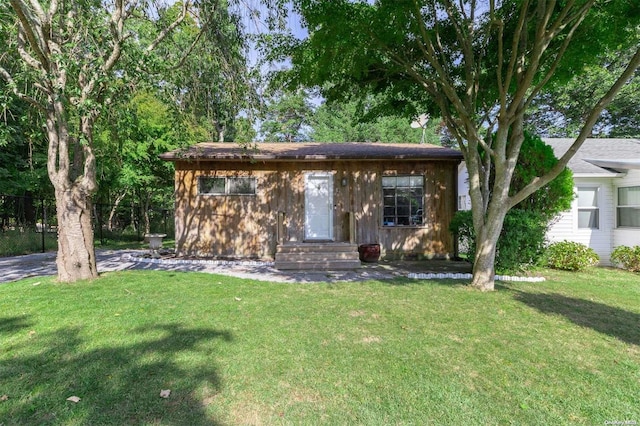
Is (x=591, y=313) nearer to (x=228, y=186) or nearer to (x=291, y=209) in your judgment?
(x=291, y=209)

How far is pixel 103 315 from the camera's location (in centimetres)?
407

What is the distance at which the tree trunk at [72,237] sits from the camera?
5.73m

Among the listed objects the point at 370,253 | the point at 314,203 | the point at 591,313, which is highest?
the point at 314,203

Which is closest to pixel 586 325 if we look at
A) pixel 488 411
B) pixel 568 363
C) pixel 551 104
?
pixel 568 363

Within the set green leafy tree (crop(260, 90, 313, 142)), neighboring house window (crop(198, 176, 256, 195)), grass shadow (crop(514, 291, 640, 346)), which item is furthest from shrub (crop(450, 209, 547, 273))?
green leafy tree (crop(260, 90, 313, 142))

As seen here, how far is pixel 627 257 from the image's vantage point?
25.6ft

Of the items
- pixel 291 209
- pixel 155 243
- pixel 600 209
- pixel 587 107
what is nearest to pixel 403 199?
pixel 291 209

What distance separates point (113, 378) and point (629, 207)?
11.5 metres

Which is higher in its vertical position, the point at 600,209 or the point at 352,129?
the point at 352,129

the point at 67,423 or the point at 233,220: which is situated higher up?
the point at 233,220

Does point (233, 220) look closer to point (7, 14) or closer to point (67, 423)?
point (7, 14)

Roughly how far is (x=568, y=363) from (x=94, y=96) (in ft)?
25.0

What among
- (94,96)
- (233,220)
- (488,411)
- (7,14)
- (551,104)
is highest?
(551,104)

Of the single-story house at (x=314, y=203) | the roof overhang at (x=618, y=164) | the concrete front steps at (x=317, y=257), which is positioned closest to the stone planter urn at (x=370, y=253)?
the single-story house at (x=314, y=203)
